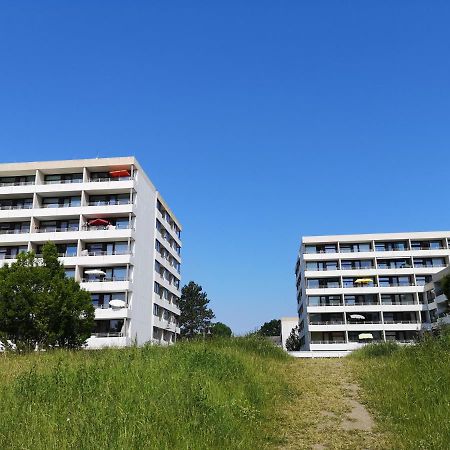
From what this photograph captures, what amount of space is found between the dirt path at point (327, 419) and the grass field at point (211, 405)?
0.02 metres

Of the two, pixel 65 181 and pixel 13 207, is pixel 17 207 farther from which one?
pixel 65 181

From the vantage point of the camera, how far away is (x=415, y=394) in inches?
424

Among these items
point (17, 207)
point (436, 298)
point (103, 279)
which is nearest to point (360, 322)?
point (436, 298)

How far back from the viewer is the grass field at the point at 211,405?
7461 millimetres

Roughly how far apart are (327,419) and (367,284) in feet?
201

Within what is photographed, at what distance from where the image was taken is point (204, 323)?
96.1 metres

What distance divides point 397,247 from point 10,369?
66168 millimetres

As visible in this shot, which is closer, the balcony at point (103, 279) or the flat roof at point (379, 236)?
the balcony at point (103, 279)

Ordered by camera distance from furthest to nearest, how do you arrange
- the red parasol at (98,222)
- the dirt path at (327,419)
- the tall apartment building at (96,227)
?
1. the red parasol at (98,222)
2. the tall apartment building at (96,227)
3. the dirt path at (327,419)

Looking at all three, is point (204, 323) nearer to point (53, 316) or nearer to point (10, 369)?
point (53, 316)

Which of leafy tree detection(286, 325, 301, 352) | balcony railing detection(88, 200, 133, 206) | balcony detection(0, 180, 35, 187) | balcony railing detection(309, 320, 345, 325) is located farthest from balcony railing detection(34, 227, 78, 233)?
leafy tree detection(286, 325, 301, 352)

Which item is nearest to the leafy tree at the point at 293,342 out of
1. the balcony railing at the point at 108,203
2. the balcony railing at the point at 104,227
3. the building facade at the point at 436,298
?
the building facade at the point at 436,298

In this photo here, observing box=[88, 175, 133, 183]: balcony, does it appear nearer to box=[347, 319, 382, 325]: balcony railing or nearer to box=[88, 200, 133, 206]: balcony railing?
box=[88, 200, 133, 206]: balcony railing

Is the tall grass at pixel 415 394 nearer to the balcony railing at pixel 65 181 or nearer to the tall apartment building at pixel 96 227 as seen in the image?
the tall apartment building at pixel 96 227
